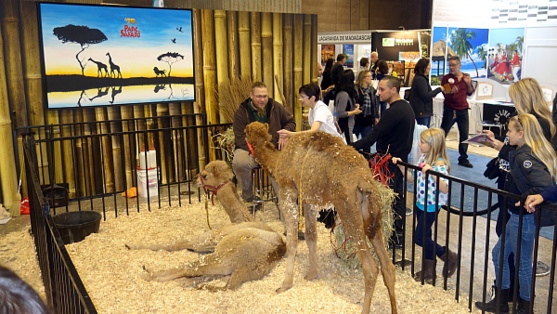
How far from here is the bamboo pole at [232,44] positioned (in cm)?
730

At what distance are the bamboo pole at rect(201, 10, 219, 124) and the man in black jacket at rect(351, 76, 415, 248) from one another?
322 centimetres

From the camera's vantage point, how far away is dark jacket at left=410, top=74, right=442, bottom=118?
839 cm

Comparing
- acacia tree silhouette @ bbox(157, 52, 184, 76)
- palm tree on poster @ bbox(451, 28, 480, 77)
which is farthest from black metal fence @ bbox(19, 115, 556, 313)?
palm tree on poster @ bbox(451, 28, 480, 77)

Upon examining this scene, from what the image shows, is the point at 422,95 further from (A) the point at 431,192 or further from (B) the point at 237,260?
(B) the point at 237,260

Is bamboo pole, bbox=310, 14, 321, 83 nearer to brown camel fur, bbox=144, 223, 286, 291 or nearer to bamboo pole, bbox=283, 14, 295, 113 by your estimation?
bamboo pole, bbox=283, 14, 295, 113

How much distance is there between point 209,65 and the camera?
7293 mm

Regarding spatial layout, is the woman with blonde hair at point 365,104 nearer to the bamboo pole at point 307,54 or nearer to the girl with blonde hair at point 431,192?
the bamboo pole at point 307,54

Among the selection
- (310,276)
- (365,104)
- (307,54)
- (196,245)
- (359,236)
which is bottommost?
(310,276)

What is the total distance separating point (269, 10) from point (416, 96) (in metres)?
2.87

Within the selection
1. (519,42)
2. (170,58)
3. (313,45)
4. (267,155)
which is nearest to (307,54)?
(313,45)

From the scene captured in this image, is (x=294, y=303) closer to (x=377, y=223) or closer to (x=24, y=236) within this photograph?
(x=377, y=223)

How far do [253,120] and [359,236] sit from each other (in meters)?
2.67

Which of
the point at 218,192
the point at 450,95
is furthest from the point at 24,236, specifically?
the point at 450,95

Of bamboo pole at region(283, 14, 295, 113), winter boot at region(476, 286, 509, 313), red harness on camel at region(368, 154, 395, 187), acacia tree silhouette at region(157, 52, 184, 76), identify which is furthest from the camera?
bamboo pole at region(283, 14, 295, 113)
